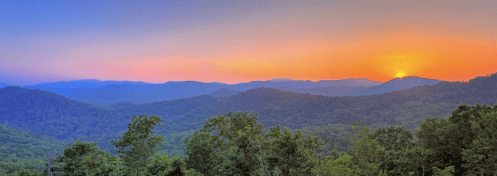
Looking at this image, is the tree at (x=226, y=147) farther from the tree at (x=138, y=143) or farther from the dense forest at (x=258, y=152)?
the tree at (x=138, y=143)

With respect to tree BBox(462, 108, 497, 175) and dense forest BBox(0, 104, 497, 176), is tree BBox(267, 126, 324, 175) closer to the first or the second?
dense forest BBox(0, 104, 497, 176)

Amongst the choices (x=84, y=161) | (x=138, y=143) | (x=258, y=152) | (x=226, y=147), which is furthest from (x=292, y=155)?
(x=84, y=161)

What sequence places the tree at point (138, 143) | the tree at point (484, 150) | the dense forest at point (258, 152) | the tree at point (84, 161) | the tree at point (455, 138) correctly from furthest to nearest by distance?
the tree at point (455, 138)
the tree at point (484, 150)
the tree at point (138, 143)
the dense forest at point (258, 152)
the tree at point (84, 161)

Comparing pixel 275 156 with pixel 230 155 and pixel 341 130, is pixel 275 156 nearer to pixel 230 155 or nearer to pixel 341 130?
pixel 230 155

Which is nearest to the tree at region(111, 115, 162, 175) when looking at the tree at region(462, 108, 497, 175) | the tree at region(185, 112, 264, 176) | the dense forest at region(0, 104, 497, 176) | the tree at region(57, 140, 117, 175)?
the dense forest at region(0, 104, 497, 176)

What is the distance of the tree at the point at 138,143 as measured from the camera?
443 inches

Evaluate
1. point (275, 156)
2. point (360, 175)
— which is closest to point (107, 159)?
point (275, 156)

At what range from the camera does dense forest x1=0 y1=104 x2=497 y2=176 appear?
31.7 ft

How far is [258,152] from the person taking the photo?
389 inches

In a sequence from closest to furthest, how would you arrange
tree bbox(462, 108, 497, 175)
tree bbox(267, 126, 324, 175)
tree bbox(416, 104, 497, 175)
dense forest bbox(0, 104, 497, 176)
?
dense forest bbox(0, 104, 497, 176), tree bbox(267, 126, 324, 175), tree bbox(462, 108, 497, 175), tree bbox(416, 104, 497, 175)

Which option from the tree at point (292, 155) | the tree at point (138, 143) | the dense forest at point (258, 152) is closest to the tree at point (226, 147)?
the dense forest at point (258, 152)

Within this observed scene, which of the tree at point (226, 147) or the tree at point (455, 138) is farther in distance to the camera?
the tree at point (455, 138)

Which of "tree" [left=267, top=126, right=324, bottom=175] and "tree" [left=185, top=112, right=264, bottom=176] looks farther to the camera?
"tree" [left=267, top=126, right=324, bottom=175]

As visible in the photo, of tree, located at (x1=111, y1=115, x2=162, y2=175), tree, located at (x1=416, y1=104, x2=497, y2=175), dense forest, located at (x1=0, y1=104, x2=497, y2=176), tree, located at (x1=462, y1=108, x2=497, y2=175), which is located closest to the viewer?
dense forest, located at (x1=0, y1=104, x2=497, y2=176)
